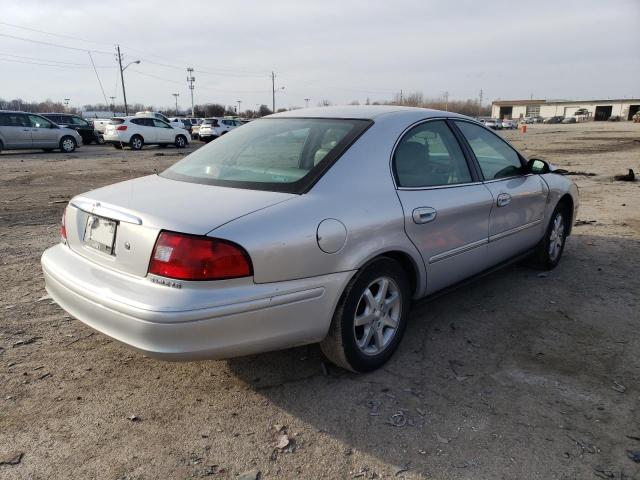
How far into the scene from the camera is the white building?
109 m

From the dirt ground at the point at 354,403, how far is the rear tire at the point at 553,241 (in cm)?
64

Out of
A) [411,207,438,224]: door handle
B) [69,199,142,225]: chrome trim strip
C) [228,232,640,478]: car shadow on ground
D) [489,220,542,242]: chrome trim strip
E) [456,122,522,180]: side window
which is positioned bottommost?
[228,232,640,478]: car shadow on ground

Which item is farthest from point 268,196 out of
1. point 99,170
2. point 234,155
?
point 99,170

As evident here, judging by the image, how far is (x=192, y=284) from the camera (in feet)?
7.76

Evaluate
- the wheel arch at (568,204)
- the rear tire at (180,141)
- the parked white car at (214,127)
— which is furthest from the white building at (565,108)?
the wheel arch at (568,204)

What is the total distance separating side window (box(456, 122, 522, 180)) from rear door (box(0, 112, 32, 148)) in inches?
778

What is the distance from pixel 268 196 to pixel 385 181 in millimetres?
782

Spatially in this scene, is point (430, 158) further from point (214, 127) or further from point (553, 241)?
point (214, 127)

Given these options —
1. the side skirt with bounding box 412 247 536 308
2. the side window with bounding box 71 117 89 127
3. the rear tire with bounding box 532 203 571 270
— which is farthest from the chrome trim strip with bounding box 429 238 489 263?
the side window with bounding box 71 117 89 127

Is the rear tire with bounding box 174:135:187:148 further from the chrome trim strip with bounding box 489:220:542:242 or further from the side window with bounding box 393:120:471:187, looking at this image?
the side window with bounding box 393:120:471:187

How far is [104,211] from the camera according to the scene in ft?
9.02

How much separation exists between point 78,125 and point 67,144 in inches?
249

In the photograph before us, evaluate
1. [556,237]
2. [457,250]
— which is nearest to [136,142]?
[556,237]

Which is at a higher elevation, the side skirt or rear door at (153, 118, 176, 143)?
rear door at (153, 118, 176, 143)
